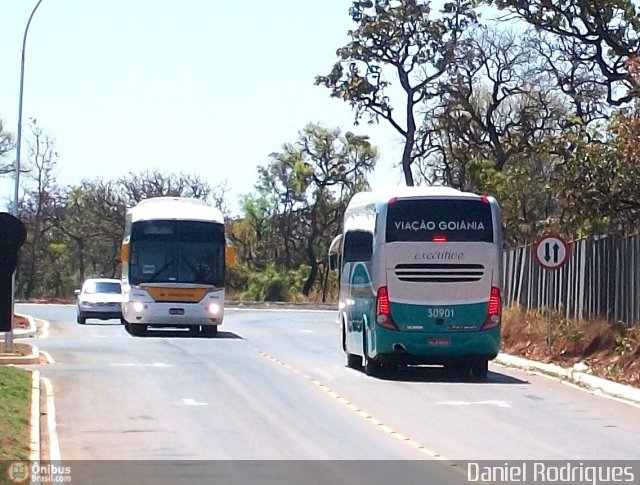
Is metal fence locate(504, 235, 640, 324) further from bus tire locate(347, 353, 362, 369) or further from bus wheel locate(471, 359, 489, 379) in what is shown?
bus tire locate(347, 353, 362, 369)

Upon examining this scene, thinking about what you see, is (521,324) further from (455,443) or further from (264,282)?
(264,282)

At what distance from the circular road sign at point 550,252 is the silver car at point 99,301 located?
902 inches

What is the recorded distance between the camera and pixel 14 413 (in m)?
16.4

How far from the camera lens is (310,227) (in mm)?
85688

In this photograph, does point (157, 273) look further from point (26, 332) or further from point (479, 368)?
point (479, 368)

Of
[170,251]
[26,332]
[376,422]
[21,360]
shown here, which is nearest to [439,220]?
[376,422]

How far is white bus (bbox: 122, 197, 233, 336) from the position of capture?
120 ft

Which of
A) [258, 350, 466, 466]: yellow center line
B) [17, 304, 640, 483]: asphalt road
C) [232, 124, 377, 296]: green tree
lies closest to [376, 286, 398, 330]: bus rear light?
[17, 304, 640, 483]: asphalt road

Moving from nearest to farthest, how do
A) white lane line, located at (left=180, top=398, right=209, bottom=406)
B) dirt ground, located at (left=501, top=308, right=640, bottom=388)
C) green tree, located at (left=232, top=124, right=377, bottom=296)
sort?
white lane line, located at (left=180, top=398, right=209, bottom=406), dirt ground, located at (left=501, top=308, right=640, bottom=388), green tree, located at (left=232, top=124, right=377, bottom=296)

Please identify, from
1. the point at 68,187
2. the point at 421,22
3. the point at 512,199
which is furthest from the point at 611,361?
the point at 68,187

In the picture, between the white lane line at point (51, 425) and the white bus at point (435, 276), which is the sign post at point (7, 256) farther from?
the white bus at point (435, 276)

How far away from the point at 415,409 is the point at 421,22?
3417 cm

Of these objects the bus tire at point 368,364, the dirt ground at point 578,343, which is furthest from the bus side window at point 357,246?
the dirt ground at point 578,343

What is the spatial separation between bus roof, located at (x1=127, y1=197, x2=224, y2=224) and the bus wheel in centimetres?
1322
